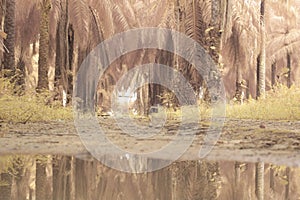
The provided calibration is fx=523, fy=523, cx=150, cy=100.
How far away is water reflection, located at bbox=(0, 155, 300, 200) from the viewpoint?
447 cm

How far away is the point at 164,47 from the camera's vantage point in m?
20.2

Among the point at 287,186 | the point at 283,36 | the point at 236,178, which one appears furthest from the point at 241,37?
the point at 287,186

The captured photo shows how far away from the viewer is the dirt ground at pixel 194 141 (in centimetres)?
703

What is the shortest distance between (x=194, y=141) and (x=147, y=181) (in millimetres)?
3631

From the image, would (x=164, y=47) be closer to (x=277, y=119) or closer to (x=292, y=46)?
(x=277, y=119)

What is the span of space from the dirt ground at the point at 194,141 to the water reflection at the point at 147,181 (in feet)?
2.30

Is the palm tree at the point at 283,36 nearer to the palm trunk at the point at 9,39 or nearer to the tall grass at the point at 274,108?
the tall grass at the point at 274,108

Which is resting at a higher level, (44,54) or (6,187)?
(44,54)

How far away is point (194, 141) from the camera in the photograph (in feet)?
28.6

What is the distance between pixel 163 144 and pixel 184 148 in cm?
68

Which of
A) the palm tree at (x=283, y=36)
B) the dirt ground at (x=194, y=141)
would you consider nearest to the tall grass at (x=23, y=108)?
the dirt ground at (x=194, y=141)

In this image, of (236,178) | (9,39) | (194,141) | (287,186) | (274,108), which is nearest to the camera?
(287,186)

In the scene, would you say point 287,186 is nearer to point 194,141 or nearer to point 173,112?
point 194,141

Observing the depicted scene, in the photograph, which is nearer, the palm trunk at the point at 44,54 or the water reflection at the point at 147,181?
the water reflection at the point at 147,181
